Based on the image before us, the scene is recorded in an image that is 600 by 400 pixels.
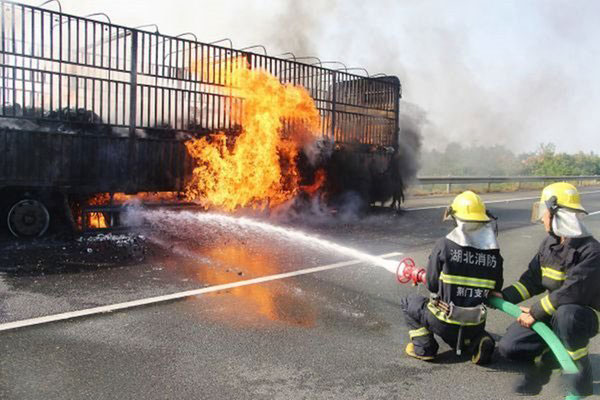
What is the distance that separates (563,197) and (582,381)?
52.0 inches

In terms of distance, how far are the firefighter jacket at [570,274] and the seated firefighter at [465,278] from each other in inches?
14.9

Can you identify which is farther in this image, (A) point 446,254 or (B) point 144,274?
(B) point 144,274

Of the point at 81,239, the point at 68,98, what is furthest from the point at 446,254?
the point at 68,98

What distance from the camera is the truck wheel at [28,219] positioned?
8336 millimetres

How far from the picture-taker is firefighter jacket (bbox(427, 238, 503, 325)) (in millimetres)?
3943

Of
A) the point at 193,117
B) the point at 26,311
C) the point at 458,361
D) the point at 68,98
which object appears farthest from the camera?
the point at 193,117

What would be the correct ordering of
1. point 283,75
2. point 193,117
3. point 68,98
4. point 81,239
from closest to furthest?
1. point 81,239
2. point 68,98
3. point 193,117
4. point 283,75

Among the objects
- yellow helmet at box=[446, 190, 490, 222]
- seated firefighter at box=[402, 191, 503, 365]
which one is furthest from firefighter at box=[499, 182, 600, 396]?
yellow helmet at box=[446, 190, 490, 222]

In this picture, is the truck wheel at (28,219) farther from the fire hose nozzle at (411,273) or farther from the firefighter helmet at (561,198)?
the firefighter helmet at (561,198)

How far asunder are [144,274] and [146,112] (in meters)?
4.72

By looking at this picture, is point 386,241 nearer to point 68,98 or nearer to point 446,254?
point 446,254

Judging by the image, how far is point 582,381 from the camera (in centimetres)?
354

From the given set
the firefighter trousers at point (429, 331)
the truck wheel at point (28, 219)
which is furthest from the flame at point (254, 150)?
the firefighter trousers at point (429, 331)

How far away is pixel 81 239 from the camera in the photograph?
335 inches
